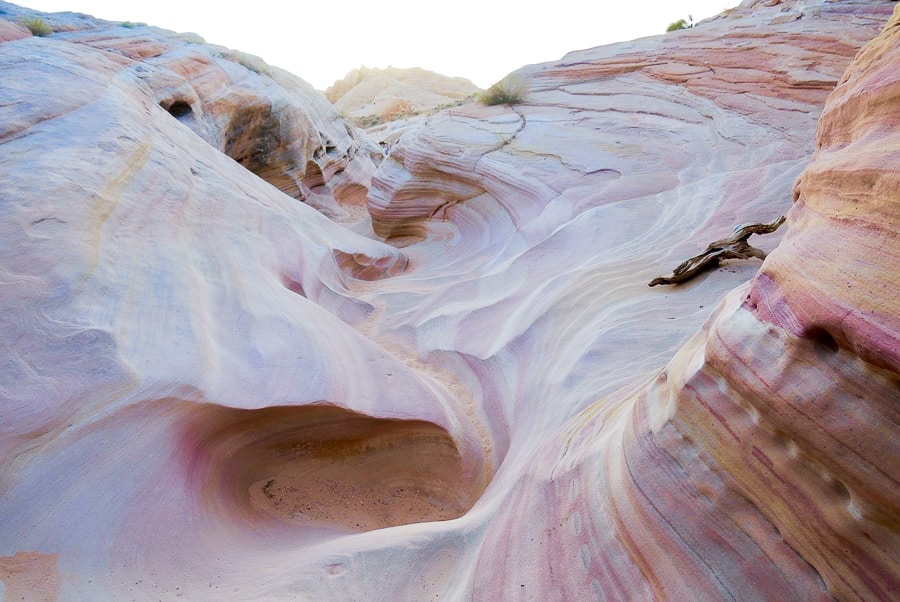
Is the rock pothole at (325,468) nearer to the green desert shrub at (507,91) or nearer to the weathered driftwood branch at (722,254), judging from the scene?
the weathered driftwood branch at (722,254)

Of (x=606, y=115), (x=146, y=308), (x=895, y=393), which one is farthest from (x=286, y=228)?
(x=895, y=393)

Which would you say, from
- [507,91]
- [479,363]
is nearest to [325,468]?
[479,363]

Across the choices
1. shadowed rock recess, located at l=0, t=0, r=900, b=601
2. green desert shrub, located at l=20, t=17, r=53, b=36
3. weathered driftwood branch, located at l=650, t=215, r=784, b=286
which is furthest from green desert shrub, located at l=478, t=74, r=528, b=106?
green desert shrub, located at l=20, t=17, r=53, b=36

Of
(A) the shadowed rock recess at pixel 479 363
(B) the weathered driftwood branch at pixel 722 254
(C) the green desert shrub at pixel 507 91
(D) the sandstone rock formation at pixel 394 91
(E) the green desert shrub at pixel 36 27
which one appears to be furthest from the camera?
(D) the sandstone rock formation at pixel 394 91

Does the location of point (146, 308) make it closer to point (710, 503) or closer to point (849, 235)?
point (710, 503)

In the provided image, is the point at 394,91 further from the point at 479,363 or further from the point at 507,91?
the point at 479,363

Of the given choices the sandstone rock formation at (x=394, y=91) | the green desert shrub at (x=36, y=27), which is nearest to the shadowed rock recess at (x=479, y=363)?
the green desert shrub at (x=36, y=27)
